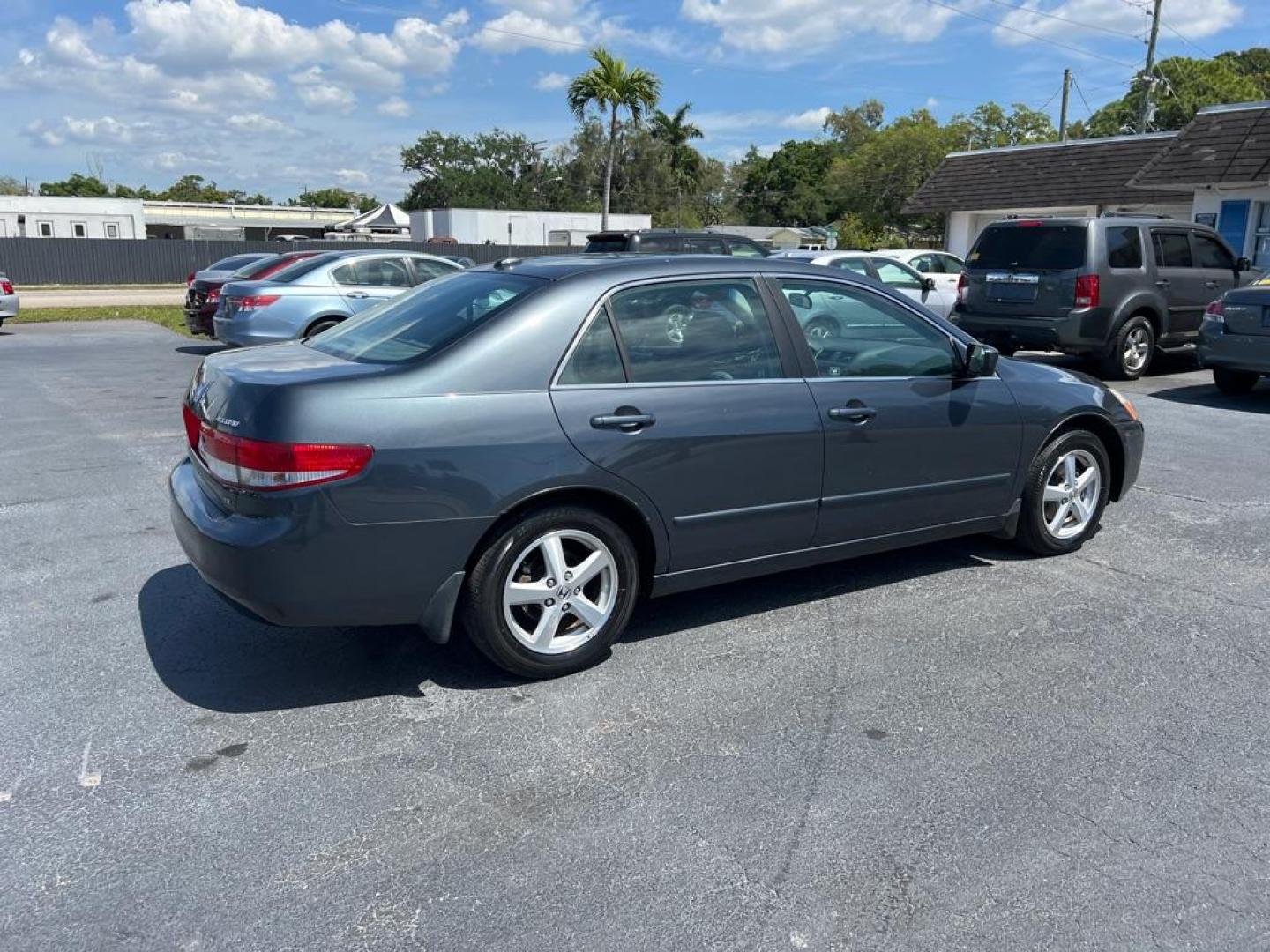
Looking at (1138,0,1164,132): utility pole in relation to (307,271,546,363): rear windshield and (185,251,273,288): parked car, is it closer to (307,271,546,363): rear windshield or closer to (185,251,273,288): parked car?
(185,251,273,288): parked car

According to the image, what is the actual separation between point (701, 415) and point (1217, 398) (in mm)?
9294

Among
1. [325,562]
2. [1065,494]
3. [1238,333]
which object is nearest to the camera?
[325,562]

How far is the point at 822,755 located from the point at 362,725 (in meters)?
1.63

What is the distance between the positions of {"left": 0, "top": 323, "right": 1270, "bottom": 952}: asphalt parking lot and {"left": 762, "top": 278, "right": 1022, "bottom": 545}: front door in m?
0.47

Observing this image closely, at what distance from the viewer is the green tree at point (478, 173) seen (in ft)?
264

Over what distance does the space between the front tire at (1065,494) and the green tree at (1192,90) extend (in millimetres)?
55984

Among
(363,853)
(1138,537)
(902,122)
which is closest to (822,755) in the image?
(363,853)

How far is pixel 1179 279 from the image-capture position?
12336 millimetres

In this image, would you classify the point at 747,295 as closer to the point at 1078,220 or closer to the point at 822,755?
the point at 822,755

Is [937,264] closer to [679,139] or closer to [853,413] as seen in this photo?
[853,413]

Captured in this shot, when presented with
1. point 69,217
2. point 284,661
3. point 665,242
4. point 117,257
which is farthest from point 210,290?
point 69,217

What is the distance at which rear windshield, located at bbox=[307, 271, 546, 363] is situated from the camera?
13.1ft

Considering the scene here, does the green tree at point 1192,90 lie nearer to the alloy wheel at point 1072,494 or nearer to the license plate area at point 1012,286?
the license plate area at point 1012,286

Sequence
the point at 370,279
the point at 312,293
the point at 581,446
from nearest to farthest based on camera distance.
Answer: the point at 581,446 < the point at 312,293 < the point at 370,279
